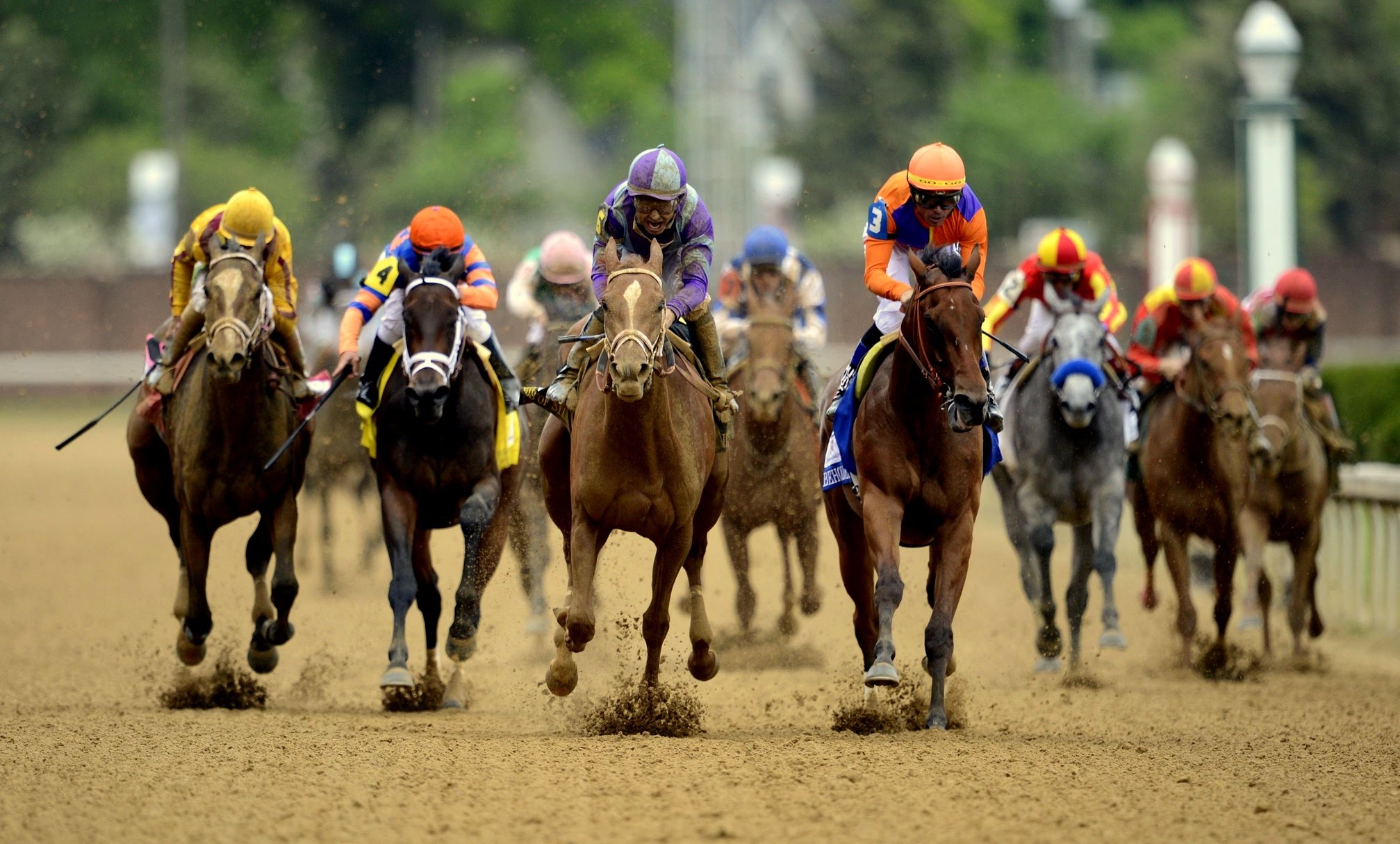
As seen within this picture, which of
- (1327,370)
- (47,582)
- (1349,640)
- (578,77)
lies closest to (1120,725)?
(1349,640)

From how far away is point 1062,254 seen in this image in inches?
424

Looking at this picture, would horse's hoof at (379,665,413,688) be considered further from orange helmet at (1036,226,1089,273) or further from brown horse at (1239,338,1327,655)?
brown horse at (1239,338,1327,655)

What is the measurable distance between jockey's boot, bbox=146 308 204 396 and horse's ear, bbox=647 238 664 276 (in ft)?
8.72

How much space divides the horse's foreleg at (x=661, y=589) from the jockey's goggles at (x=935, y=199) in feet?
5.65

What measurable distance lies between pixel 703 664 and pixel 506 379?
76.8 inches

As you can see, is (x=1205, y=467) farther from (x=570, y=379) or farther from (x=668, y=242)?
(x=570, y=379)

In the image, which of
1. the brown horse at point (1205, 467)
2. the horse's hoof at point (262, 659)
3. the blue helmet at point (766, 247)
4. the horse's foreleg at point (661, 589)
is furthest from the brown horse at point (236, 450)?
the brown horse at point (1205, 467)

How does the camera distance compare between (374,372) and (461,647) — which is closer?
(461,647)

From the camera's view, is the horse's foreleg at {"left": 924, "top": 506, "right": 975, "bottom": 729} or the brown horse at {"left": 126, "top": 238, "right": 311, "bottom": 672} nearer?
the horse's foreleg at {"left": 924, "top": 506, "right": 975, "bottom": 729}

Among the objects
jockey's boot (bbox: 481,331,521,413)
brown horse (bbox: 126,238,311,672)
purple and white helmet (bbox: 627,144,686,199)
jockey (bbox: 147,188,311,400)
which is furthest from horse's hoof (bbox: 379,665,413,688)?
purple and white helmet (bbox: 627,144,686,199)

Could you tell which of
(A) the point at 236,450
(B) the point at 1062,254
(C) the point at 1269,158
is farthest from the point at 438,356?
(C) the point at 1269,158

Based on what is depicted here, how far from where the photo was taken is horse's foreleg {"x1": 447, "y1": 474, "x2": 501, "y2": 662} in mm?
8977

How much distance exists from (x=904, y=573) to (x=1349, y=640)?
9.85ft

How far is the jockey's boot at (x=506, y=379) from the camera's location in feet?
31.1
